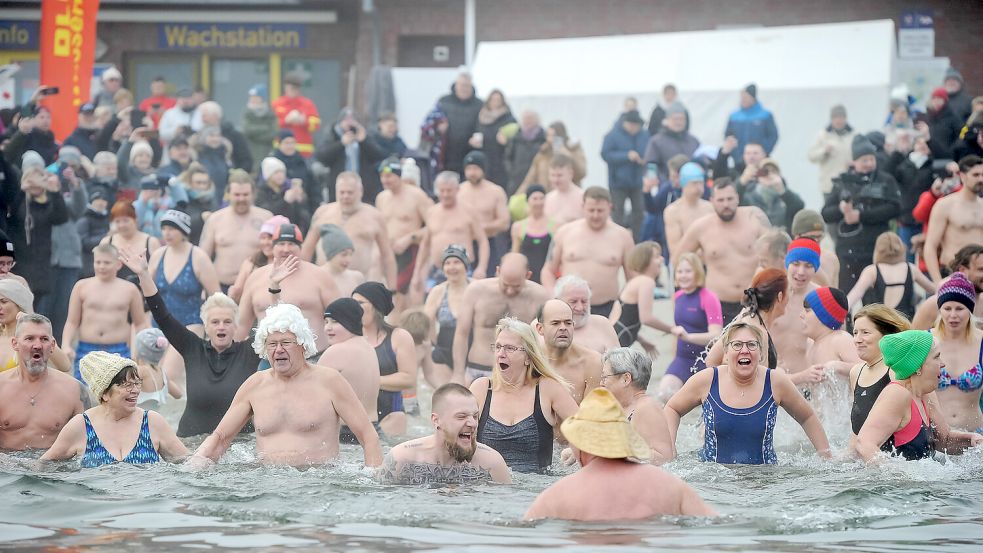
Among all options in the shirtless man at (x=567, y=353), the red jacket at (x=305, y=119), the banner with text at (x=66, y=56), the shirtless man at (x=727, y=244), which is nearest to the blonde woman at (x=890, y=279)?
the shirtless man at (x=727, y=244)

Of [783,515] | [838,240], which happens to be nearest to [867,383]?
[783,515]

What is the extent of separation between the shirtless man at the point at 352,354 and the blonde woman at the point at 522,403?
3.99ft

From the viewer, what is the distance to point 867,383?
322 inches

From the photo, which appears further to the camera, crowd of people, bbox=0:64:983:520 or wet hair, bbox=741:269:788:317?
wet hair, bbox=741:269:788:317

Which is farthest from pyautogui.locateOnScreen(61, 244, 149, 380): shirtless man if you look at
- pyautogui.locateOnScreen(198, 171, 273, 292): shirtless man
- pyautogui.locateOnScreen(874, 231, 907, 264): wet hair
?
pyautogui.locateOnScreen(874, 231, 907, 264): wet hair

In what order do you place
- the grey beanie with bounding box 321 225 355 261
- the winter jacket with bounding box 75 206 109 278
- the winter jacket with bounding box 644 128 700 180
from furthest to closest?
the winter jacket with bounding box 644 128 700 180, the winter jacket with bounding box 75 206 109 278, the grey beanie with bounding box 321 225 355 261

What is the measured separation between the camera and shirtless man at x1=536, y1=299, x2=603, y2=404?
8.49 m

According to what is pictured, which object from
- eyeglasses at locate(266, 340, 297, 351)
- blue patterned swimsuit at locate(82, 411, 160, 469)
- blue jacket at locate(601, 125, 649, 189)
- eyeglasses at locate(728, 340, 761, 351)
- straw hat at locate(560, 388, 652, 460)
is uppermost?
blue jacket at locate(601, 125, 649, 189)

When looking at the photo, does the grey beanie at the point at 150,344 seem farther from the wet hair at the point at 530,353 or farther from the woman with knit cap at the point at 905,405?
the woman with knit cap at the point at 905,405

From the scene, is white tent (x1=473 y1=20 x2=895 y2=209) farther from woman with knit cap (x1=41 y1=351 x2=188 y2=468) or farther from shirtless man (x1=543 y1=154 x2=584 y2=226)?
woman with knit cap (x1=41 y1=351 x2=188 y2=468)

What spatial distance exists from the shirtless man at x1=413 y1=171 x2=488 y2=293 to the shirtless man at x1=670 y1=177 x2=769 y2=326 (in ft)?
7.83

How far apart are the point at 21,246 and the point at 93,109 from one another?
360 cm

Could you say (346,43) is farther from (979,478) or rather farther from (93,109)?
(979,478)

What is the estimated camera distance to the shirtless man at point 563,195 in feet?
47.9
